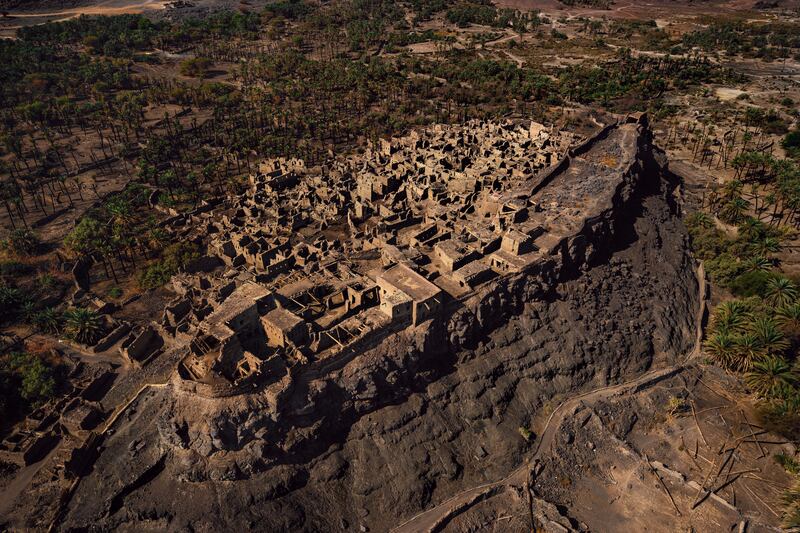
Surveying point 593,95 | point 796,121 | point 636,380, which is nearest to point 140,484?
point 636,380

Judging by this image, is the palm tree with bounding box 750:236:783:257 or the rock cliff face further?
the palm tree with bounding box 750:236:783:257

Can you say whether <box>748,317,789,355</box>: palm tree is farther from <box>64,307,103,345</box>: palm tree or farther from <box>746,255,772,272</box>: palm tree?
<box>64,307,103,345</box>: palm tree

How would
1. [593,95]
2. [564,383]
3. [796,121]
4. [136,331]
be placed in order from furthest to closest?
[593,95] < [796,121] < [136,331] < [564,383]

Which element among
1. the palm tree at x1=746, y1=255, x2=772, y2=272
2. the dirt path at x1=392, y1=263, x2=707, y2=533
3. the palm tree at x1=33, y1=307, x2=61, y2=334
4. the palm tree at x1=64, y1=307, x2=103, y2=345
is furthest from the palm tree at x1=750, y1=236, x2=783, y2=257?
the palm tree at x1=33, y1=307, x2=61, y2=334

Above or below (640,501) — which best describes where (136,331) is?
above

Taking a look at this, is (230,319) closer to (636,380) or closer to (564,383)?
(564,383)

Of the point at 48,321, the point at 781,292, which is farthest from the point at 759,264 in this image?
the point at 48,321
